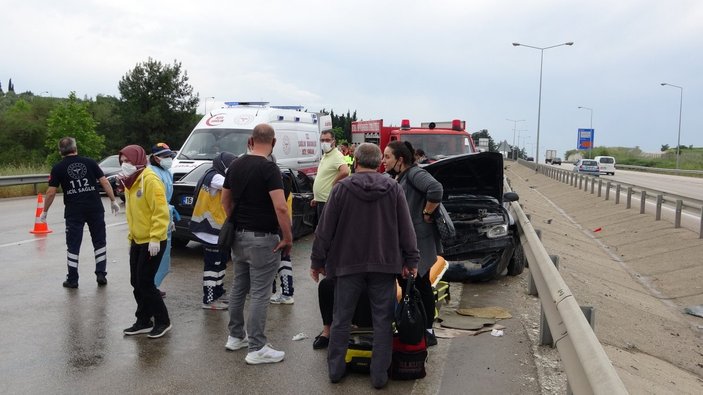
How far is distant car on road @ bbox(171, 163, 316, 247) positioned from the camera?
9.92 m

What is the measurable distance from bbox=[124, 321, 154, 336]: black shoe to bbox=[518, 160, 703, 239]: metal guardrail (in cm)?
1064

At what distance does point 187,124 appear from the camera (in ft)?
188

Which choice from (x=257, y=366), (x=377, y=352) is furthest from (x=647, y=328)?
(x=257, y=366)

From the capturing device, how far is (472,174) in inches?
372

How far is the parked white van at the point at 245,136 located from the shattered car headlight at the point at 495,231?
19.8 feet

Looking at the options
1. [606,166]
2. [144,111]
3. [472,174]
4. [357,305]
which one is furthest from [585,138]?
[357,305]

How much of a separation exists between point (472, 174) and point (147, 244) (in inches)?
204

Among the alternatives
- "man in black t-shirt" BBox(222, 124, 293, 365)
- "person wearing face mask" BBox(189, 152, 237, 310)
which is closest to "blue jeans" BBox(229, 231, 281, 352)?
"man in black t-shirt" BBox(222, 124, 293, 365)

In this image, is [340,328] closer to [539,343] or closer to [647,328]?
[539,343]

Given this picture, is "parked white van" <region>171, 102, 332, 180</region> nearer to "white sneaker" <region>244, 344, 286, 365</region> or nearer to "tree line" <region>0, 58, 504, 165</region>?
"white sneaker" <region>244, 344, 286, 365</region>

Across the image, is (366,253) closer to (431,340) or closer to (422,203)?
(422,203)

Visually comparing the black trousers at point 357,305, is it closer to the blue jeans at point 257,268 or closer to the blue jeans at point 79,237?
the blue jeans at point 257,268

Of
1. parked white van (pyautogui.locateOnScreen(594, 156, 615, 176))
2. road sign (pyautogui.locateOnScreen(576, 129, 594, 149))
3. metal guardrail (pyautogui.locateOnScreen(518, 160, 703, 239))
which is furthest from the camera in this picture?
road sign (pyautogui.locateOnScreen(576, 129, 594, 149))

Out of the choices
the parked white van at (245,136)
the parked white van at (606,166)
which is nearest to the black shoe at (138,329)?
the parked white van at (245,136)
